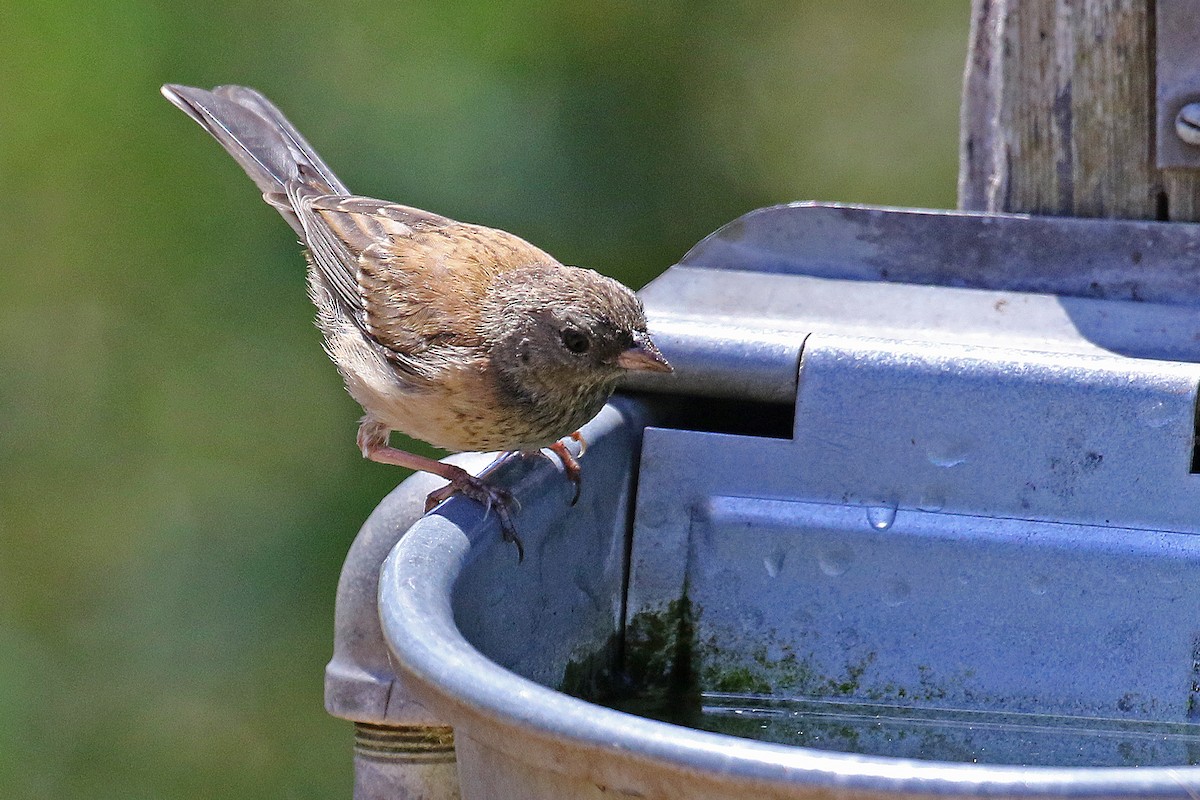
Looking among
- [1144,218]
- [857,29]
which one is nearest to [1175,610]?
[1144,218]

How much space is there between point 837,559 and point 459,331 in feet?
3.39

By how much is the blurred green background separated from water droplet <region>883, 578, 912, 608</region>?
3.96 metres

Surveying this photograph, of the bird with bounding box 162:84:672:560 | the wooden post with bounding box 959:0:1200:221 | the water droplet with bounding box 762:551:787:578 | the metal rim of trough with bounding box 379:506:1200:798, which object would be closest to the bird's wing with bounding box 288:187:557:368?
the bird with bounding box 162:84:672:560

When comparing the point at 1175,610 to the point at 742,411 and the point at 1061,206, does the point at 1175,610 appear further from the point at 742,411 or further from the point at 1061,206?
the point at 1061,206

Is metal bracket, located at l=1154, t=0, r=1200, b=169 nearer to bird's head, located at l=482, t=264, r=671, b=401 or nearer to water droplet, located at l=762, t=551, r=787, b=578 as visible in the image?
bird's head, located at l=482, t=264, r=671, b=401

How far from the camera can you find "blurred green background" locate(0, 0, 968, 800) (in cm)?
601

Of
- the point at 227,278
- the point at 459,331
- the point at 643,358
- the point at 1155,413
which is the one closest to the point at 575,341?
the point at 459,331

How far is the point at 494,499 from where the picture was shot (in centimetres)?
203

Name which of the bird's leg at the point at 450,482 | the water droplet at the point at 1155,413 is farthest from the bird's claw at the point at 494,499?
the water droplet at the point at 1155,413

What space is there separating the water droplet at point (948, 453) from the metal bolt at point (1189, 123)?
3.35 feet

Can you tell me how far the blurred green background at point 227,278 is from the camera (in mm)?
6012

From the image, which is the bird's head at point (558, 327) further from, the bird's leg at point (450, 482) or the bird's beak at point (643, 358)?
the bird's leg at point (450, 482)

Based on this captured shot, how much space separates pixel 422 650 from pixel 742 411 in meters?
1.19

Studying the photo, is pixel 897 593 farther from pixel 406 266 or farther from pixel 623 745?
pixel 406 266
